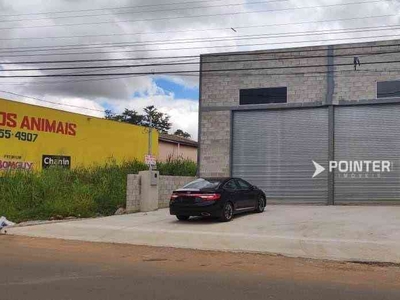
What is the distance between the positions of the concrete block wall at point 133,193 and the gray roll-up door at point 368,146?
9.42 m

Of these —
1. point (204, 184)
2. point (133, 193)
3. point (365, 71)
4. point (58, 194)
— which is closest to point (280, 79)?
point (365, 71)

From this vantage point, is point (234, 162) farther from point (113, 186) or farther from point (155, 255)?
point (155, 255)

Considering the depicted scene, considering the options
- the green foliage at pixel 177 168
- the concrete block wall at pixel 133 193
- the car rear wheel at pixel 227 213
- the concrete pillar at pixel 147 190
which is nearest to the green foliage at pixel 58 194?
the concrete block wall at pixel 133 193

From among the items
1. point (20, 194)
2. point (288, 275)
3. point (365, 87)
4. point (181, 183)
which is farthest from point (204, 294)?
point (365, 87)

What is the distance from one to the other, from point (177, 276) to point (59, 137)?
23729mm

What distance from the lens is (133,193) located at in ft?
69.7

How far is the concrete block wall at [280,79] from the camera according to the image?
78.2 feet

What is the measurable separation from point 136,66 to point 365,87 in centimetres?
1044

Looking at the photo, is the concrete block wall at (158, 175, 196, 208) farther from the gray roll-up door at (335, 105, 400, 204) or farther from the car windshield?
the gray roll-up door at (335, 105, 400, 204)

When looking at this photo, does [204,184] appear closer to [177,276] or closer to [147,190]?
[147,190]

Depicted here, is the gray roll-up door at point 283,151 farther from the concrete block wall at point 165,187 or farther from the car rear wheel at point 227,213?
the car rear wheel at point 227,213

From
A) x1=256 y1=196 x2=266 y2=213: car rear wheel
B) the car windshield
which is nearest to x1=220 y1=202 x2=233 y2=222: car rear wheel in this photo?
the car windshield

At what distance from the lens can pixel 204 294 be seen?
7512 millimetres

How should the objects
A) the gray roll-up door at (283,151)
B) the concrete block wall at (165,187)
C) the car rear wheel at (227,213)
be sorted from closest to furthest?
the car rear wheel at (227,213)
the concrete block wall at (165,187)
the gray roll-up door at (283,151)
